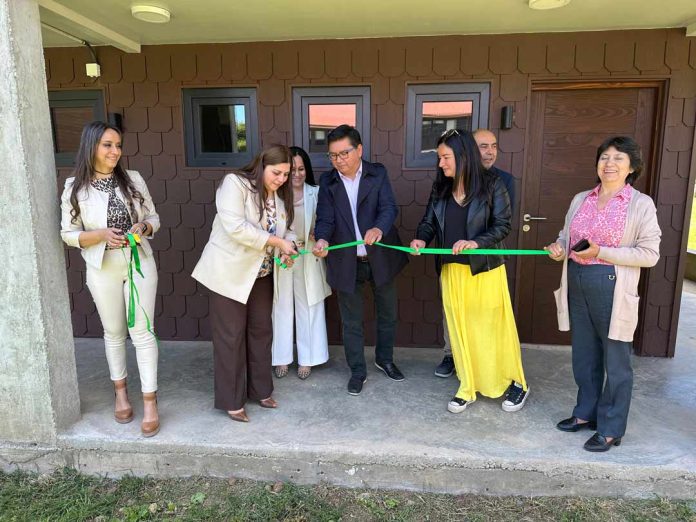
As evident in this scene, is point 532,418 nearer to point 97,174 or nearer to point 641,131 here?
point 641,131

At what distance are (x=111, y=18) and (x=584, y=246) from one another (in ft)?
11.4

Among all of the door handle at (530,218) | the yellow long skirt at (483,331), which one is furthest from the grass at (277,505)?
the door handle at (530,218)

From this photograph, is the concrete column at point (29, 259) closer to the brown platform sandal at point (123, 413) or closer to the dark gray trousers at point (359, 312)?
the brown platform sandal at point (123, 413)

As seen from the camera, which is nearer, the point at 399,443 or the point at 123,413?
the point at 399,443

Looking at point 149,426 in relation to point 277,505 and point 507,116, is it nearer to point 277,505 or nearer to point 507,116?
point 277,505

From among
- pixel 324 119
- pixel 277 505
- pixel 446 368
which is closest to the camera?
pixel 277 505

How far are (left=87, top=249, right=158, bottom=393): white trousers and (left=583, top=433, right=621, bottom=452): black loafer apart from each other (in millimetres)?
2470

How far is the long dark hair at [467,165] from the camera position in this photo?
2.88 meters

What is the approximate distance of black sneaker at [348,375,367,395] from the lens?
3330 millimetres

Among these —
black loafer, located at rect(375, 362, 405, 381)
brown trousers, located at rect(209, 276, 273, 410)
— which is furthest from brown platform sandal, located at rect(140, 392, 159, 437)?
black loafer, located at rect(375, 362, 405, 381)

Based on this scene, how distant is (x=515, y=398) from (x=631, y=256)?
3.80ft

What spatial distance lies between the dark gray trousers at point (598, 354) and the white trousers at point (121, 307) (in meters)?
2.39

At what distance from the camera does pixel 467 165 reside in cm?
289

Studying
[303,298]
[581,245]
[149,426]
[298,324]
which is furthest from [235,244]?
[581,245]
